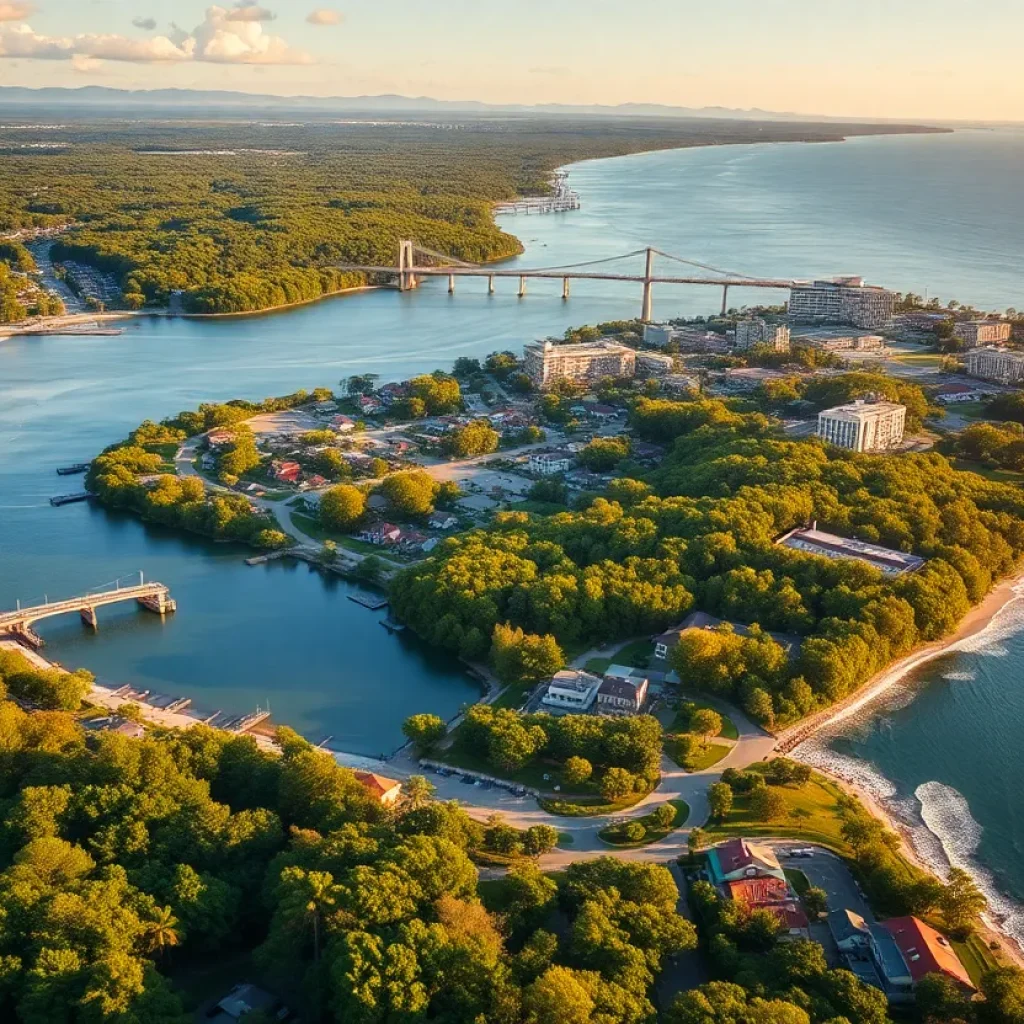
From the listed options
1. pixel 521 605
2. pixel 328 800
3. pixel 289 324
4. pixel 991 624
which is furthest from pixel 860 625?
pixel 289 324

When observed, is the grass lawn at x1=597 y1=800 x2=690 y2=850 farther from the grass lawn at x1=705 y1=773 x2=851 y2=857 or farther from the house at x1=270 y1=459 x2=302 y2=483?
the house at x1=270 y1=459 x2=302 y2=483

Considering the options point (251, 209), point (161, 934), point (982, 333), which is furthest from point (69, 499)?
point (251, 209)

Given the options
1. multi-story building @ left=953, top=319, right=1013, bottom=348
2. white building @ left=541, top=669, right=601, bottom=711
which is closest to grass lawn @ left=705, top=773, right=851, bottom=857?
white building @ left=541, top=669, right=601, bottom=711

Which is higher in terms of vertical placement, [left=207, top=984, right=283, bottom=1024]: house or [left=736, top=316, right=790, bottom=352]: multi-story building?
[left=207, top=984, right=283, bottom=1024]: house

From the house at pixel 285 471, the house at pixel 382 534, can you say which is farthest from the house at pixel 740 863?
the house at pixel 285 471

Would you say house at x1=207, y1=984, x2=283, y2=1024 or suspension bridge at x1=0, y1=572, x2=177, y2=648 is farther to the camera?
suspension bridge at x1=0, y1=572, x2=177, y2=648

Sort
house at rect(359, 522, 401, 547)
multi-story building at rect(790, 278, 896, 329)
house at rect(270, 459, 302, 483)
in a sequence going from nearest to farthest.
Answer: house at rect(359, 522, 401, 547) → house at rect(270, 459, 302, 483) → multi-story building at rect(790, 278, 896, 329)
